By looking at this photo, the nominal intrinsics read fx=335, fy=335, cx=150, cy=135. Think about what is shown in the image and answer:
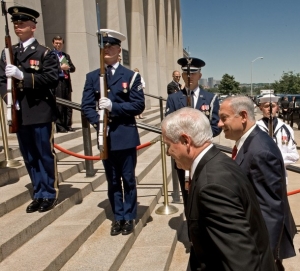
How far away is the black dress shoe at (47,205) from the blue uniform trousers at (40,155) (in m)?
0.04

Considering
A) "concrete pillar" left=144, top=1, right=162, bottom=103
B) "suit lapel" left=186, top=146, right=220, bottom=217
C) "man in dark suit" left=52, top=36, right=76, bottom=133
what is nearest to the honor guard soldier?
"suit lapel" left=186, top=146, right=220, bottom=217

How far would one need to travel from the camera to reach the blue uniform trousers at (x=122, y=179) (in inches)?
136

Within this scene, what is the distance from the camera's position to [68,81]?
6.83 meters

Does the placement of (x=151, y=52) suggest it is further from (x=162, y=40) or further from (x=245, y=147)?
(x=245, y=147)

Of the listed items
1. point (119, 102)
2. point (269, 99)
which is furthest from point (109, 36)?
point (269, 99)

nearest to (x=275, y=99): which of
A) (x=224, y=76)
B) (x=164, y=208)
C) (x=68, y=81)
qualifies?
(x=164, y=208)

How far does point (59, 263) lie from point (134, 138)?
4.47 feet

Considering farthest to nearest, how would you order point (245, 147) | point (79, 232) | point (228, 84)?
point (228, 84)
point (79, 232)
point (245, 147)

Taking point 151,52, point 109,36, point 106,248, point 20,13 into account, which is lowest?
point 106,248

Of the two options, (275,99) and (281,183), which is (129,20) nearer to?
(275,99)

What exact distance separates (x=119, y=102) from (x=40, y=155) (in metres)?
1.02

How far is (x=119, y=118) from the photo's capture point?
11.2 feet

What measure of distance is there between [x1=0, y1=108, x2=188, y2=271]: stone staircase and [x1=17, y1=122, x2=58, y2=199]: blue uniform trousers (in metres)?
0.24

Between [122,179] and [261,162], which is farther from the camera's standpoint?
[122,179]
